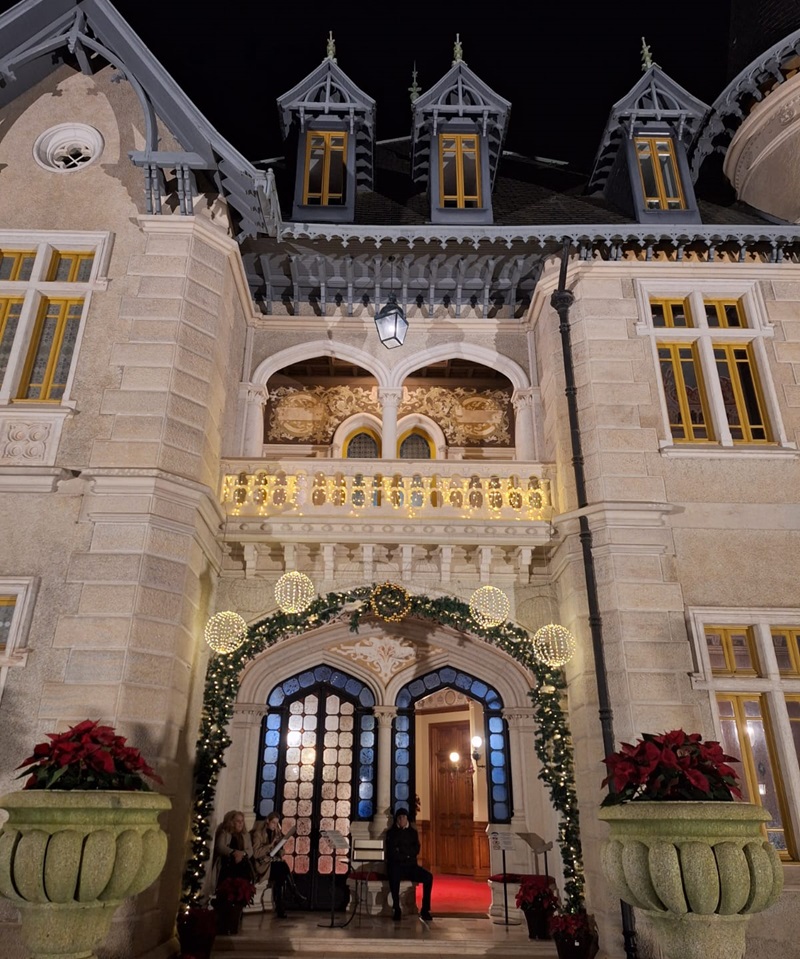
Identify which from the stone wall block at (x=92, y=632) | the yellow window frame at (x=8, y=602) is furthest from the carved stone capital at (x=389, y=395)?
the yellow window frame at (x=8, y=602)

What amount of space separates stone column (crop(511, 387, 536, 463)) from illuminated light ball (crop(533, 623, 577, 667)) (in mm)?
3394

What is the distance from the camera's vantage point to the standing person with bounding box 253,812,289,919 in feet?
33.0

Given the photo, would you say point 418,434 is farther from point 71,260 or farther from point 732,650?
point 732,650

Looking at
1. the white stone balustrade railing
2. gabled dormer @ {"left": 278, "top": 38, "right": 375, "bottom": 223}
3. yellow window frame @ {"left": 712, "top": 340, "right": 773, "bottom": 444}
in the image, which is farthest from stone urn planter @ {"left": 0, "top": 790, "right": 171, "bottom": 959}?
gabled dormer @ {"left": 278, "top": 38, "right": 375, "bottom": 223}

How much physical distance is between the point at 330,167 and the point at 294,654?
8.76 metres

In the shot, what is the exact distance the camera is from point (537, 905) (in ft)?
30.3

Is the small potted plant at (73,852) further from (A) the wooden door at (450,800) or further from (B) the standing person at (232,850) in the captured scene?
(A) the wooden door at (450,800)

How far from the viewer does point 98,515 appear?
8.86 m

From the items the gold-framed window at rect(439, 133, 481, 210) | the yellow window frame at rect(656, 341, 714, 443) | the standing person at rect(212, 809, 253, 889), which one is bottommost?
the standing person at rect(212, 809, 253, 889)

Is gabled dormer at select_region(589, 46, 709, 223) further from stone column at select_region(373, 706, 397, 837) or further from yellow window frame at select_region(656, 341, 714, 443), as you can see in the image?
stone column at select_region(373, 706, 397, 837)

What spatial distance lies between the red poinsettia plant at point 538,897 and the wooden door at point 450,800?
699cm

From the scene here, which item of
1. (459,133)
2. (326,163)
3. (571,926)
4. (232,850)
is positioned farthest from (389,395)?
(571,926)

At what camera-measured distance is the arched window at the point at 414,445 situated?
1460 cm

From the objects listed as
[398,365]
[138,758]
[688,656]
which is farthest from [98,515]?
[688,656]
